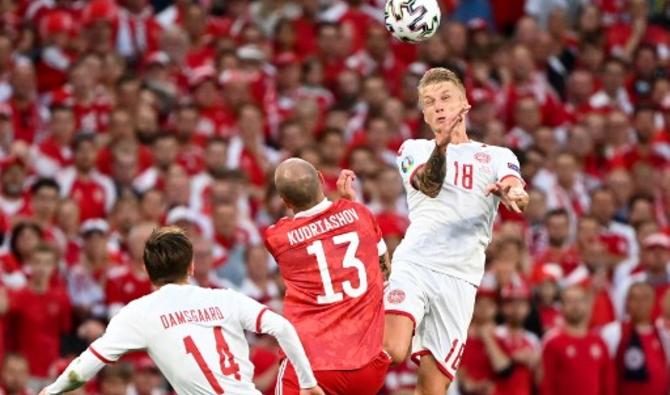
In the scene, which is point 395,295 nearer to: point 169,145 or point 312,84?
point 169,145

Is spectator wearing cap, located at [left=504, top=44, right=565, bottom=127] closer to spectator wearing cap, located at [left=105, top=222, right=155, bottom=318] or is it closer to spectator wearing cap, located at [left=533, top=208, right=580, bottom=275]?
spectator wearing cap, located at [left=533, top=208, right=580, bottom=275]

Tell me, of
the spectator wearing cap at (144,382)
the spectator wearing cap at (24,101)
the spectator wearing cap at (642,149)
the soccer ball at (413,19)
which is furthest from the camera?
the spectator wearing cap at (642,149)

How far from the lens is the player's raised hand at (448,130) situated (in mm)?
9844

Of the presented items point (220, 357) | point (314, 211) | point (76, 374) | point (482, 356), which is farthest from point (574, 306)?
point (76, 374)

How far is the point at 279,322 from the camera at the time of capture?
9.20m

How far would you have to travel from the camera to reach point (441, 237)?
10547 millimetres

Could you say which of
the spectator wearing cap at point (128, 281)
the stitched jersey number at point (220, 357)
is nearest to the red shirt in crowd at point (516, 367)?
the spectator wearing cap at point (128, 281)

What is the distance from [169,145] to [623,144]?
4.82m

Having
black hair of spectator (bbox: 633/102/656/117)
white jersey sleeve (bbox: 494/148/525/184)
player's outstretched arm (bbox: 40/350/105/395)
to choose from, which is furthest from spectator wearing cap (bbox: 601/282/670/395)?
player's outstretched arm (bbox: 40/350/105/395)

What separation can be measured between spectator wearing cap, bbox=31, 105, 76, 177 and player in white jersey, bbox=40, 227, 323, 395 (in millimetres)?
6879

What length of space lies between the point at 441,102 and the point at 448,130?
261mm

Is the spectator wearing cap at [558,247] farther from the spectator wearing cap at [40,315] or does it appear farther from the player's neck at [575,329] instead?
the spectator wearing cap at [40,315]

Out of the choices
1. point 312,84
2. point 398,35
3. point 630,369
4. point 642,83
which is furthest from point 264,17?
point 398,35

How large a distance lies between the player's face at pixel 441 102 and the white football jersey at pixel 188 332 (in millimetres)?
1628
